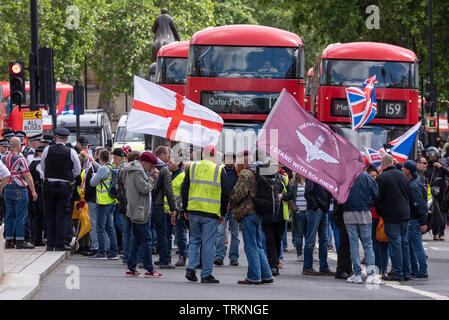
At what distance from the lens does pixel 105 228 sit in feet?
52.0

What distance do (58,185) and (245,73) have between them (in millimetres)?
6553

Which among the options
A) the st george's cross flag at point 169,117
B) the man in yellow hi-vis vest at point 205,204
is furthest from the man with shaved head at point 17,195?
the man in yellow hi-vis vest at point 205,204

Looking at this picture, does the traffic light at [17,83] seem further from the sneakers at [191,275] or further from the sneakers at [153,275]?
the sneakers at [191,275]

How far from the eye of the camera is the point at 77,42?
41.2 meters

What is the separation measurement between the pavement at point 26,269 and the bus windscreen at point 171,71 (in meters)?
12.1

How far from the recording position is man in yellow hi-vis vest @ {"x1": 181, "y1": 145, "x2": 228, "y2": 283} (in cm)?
1241

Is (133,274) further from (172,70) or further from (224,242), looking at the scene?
(172,70)

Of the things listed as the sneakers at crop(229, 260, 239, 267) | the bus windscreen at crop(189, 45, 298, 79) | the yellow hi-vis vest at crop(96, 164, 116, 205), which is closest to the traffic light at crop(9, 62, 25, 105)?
the yellow hi-vis vest at crop(96, 164, 116, 205)

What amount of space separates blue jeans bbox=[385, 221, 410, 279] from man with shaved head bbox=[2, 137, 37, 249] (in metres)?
5.18

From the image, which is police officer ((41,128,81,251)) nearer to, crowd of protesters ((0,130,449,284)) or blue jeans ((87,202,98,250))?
crowd of protesters ((0,130,449,284))

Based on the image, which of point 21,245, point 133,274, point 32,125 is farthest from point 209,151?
point 32,125

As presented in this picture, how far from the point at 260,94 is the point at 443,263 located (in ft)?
19.7
